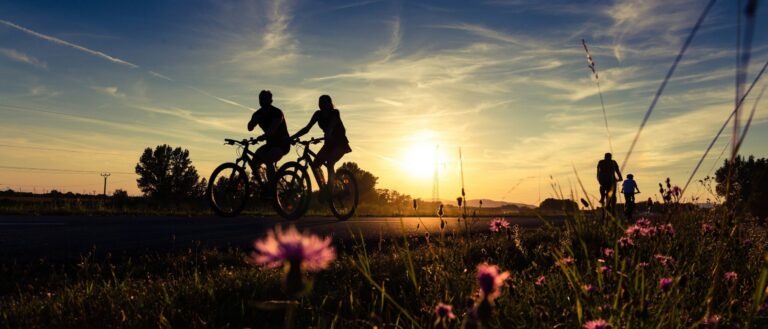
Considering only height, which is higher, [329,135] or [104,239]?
[329,135]

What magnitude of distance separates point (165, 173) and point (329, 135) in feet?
225

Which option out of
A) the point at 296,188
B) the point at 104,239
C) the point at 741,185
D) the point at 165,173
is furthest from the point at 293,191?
the point at 165,173

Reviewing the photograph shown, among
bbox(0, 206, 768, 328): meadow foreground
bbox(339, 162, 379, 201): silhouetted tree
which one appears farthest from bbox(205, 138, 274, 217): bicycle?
bbox(339, 162, 379, 201): silhouetted tree

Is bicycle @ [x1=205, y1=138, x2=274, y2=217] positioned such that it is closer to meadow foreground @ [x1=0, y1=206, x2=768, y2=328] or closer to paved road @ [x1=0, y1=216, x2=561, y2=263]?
paved road @ [x1=0, y1=216, x2=561, y2=263]

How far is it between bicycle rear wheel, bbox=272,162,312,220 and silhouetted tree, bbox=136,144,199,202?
64.9 m

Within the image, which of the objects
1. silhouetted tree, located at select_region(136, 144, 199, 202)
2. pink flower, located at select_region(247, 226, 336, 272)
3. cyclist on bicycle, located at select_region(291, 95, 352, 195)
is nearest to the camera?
pink flower, located at select_region(247, 226, 336, 272)

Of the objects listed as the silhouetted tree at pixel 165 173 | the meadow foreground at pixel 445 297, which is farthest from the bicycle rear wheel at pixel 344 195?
the silhouetted tree at pixel 165 173

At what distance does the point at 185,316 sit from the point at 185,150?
74.4 metres

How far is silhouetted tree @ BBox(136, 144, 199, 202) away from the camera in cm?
7088

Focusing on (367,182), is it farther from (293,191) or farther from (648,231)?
(648,231)

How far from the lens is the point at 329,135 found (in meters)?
9.42

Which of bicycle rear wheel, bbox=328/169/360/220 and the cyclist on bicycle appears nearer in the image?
the cyclist on bicycle

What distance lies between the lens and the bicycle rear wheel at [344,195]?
1022 centimetres

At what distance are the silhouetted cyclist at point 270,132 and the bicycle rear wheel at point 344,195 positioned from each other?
132 centimetres
